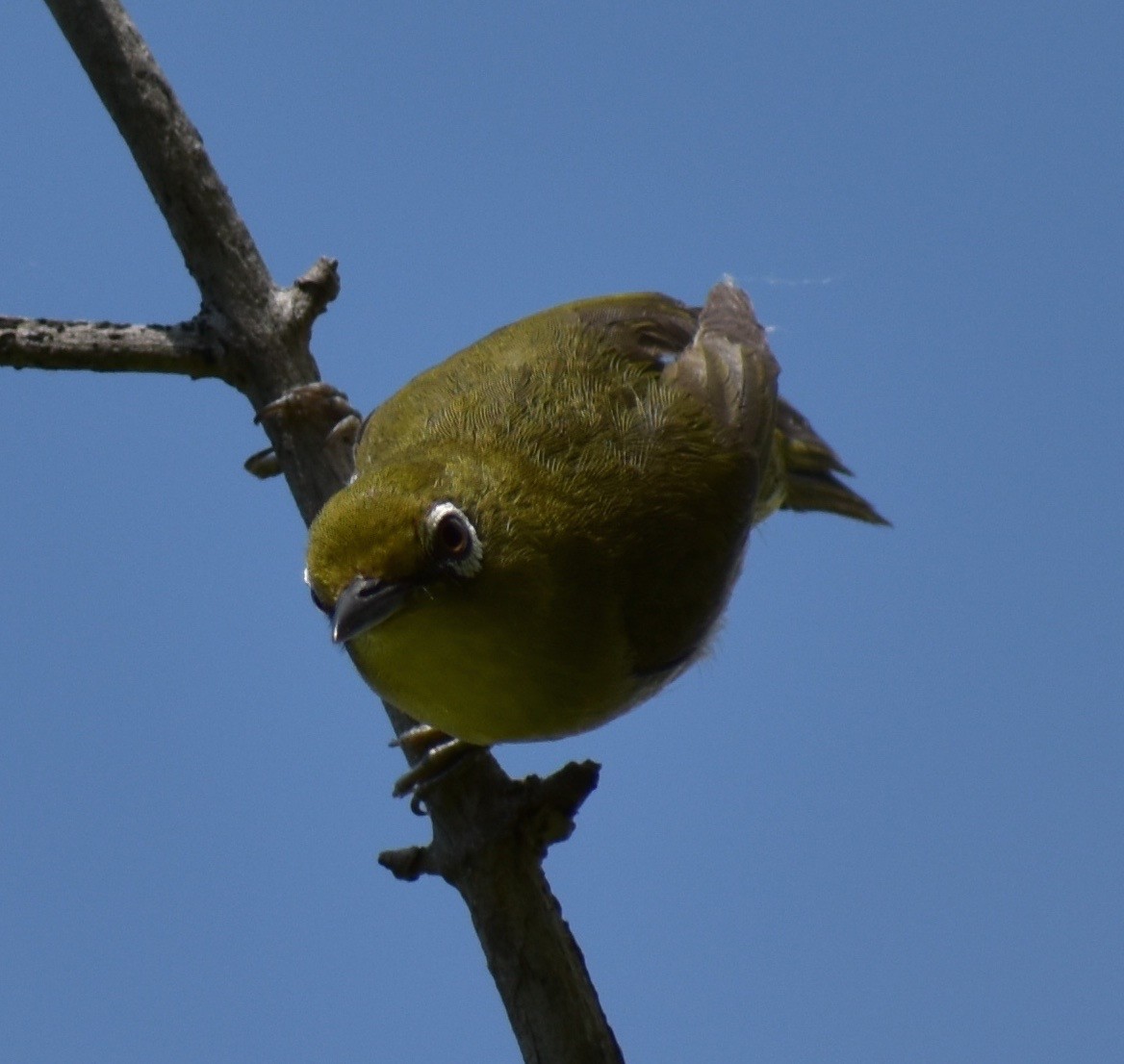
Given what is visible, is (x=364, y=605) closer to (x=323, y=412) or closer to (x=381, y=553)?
(x=381, y=553)

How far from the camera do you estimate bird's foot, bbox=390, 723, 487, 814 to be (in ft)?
13.6

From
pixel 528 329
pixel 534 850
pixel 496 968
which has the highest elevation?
pixel 528 329

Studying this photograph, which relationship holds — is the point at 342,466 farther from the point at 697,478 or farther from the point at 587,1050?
the point at 587,1050

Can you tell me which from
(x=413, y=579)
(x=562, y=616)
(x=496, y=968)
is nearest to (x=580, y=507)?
(x=562, y=616)

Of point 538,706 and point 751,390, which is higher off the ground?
point 751,390

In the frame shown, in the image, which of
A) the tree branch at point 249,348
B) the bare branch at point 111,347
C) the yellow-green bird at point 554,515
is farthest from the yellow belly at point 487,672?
the bare branch at point 111,347

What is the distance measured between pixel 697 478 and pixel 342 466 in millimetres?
1162

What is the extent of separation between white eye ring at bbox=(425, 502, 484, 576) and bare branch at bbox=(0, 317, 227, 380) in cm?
146

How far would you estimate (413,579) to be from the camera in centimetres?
331

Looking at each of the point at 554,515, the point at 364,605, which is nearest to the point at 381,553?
the point at 364,605

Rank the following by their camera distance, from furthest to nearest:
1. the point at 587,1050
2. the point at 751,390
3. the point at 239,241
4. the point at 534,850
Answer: the point at 751,390 → the point at 239,241 → the point at 534,850 → the point at 587,1050

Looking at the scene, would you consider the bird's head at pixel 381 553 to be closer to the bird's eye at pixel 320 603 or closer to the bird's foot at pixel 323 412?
the bird's eye at pixel 320 603

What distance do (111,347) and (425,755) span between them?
1.58m

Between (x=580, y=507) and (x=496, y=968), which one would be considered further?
(x=580, y=507)
